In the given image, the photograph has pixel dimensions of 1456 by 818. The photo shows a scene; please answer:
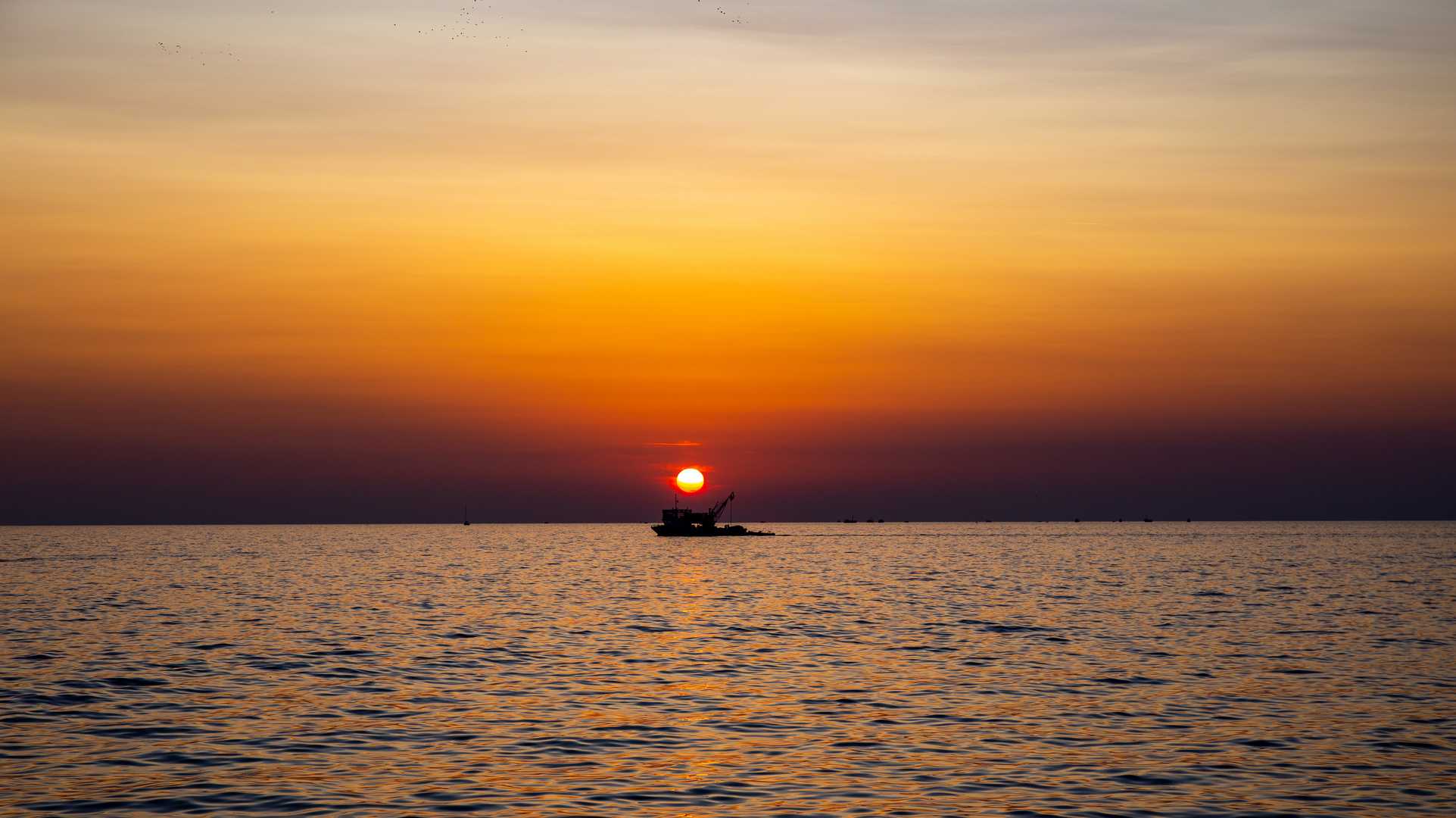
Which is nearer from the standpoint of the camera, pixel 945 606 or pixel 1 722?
pixel 1 722

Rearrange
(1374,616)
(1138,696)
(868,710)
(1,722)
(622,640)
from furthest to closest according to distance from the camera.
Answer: (1374,616) < (622,640) < (1138,696) < (868,710) < (1,722)

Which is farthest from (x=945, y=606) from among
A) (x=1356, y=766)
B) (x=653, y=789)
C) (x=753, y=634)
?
(x=653, y=789)

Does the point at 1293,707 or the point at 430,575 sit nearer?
Result: the point at 1293,707

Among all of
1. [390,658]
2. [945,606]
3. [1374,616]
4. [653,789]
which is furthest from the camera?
[945,606]

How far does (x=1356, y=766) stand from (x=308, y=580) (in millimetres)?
100966

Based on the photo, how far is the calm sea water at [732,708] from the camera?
24.8 meters

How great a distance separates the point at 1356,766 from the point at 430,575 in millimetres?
105085

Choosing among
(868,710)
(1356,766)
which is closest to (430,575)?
(868,710)

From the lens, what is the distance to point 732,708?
3509 centimetres

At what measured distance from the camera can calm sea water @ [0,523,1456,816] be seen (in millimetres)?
24828

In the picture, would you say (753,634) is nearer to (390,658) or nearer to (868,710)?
(390,658)

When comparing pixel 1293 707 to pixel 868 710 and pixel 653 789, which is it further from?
pixel 653 789

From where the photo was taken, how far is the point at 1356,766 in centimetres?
2745

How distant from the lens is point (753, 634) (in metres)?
57.6
